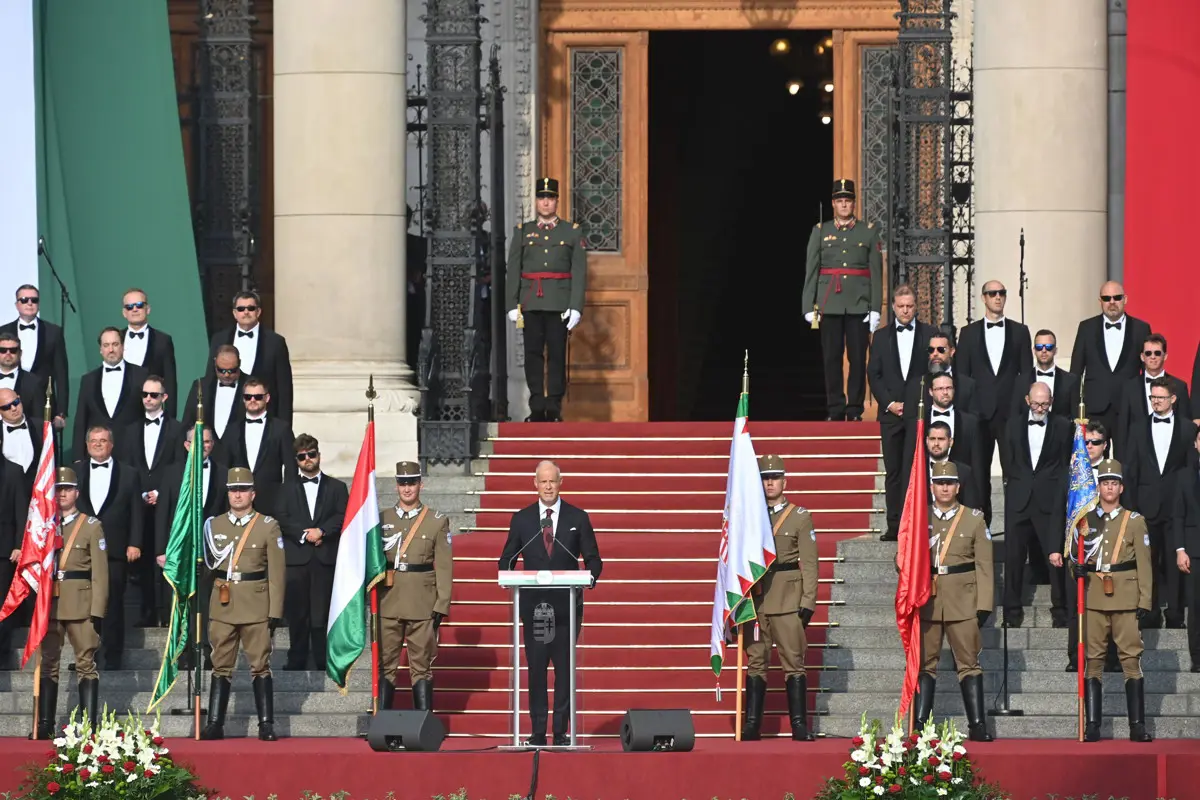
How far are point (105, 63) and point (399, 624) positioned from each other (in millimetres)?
6843

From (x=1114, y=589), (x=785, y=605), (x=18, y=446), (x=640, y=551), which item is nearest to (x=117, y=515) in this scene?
(x=18, y=446)

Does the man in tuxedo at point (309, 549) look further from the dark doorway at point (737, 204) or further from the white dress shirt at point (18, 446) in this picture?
the dark doorway at point (737, 204)

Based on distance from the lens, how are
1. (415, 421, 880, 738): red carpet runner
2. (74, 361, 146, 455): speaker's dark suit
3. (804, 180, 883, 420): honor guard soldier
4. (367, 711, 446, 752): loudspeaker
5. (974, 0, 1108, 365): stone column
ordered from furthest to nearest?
(974, 0, 1108, 365): stone column
(804, 180, 883, 420): honor guard soldier
(74, 361, 146, 455): speaker's dark suit
(415, 421, 880, 738): red carpet runner
(367, 711, 446, 752): loudspeaker

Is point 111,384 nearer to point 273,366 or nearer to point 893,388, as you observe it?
point 273,366

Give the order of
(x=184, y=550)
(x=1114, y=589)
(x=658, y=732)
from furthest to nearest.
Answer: (x=184, y=550) → (x=1114, y=589) → (x=658, y=732)

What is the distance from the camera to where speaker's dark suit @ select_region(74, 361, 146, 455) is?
19.2 m

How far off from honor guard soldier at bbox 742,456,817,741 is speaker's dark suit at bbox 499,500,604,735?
4.10 ft

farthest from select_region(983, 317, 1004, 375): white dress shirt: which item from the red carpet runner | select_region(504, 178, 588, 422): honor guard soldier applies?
select_region(504, 178, 588, 422): honor guard soldier

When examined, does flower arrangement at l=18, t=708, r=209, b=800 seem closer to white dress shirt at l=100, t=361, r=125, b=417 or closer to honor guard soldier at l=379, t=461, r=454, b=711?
honor guard soldier at l=379, t=461, r=454, b=711

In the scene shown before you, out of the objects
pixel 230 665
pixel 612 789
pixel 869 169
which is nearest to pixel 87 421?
pixel 230 665

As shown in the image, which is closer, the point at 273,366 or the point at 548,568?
the point at 548,568

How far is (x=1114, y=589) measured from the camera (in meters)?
17.5

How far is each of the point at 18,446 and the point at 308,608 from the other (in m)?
2.44

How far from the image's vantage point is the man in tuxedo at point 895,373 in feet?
64.3
